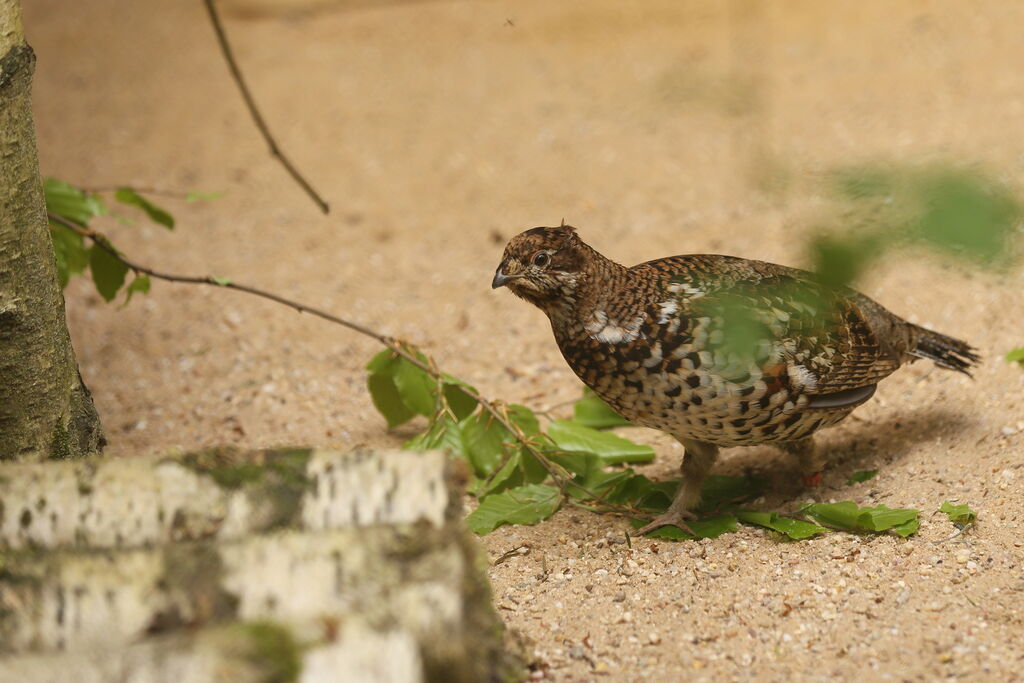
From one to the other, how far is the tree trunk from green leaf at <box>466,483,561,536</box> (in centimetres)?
149

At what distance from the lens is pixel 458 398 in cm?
455

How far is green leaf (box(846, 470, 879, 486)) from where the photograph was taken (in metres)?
4.25

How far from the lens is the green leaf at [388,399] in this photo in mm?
4703

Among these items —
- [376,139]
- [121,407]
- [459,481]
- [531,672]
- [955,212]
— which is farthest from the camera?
[376,139]

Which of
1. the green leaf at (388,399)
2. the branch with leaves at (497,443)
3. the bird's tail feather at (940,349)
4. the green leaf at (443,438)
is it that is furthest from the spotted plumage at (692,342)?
the green leaf at (388,399)

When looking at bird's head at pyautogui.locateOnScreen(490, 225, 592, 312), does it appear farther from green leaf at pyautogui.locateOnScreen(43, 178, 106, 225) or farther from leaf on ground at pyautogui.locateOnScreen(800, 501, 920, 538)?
green leaf at pyautogui.locateOnScreen(43, 178, 106, 225)

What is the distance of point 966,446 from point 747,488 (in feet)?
2.95

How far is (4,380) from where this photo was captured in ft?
11.0

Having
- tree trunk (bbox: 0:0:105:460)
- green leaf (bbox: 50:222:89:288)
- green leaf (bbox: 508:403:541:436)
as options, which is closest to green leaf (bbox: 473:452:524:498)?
green leaf (bbox: 508:403:541:436)

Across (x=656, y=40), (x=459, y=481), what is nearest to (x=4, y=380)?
(x=459, y=481)

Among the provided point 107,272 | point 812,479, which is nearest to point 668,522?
Result: point 812,479

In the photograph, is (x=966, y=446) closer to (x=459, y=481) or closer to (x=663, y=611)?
(x=663, y=611)

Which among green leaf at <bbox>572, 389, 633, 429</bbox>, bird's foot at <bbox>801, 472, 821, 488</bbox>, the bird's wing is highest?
the bird's wing

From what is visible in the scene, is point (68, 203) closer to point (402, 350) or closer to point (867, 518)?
point (402, 350)
